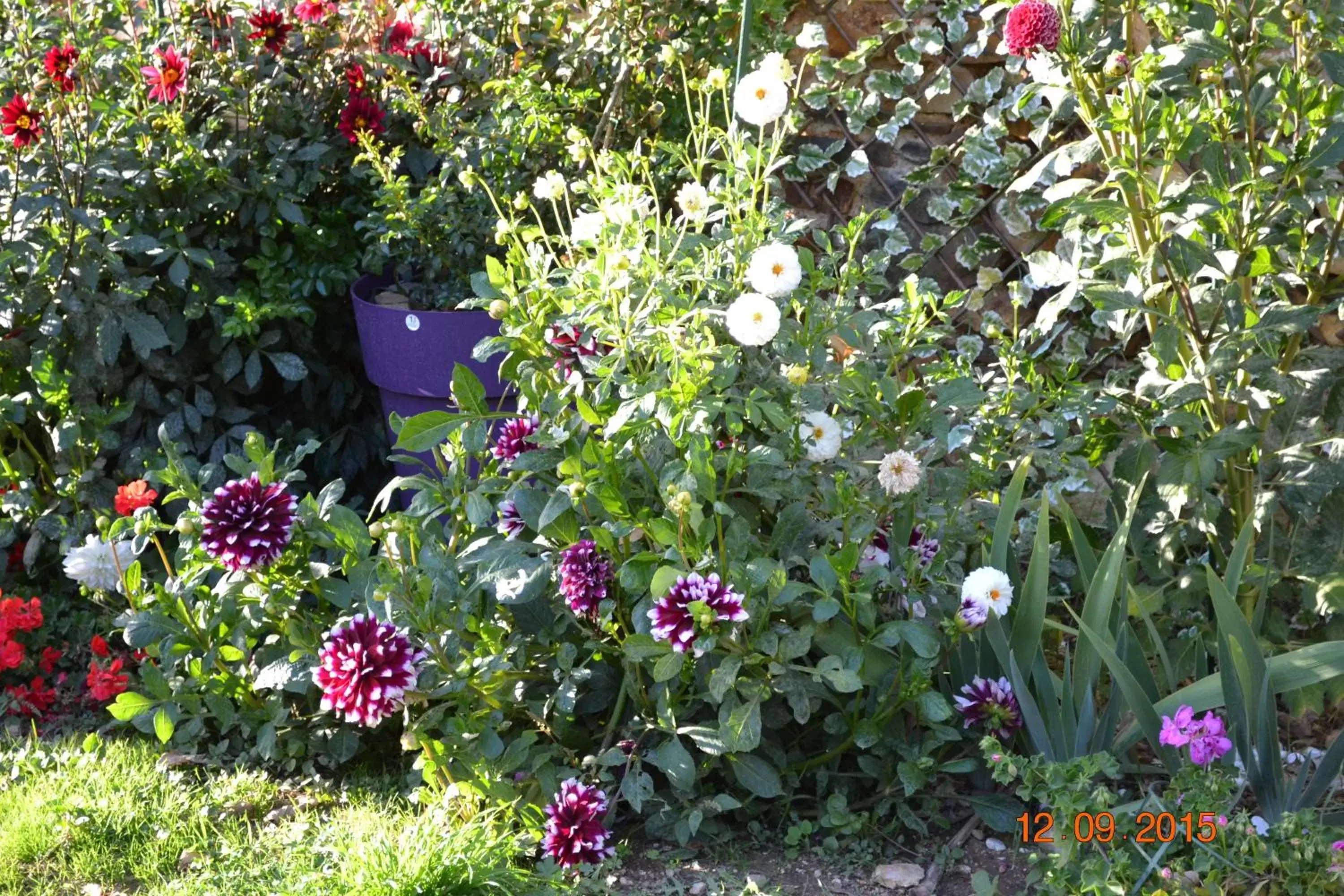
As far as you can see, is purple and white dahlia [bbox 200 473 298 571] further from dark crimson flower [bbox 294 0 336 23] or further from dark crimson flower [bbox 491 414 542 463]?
dark crimson flower [bbox 294 0 336 23]

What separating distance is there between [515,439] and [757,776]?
26.6 inches

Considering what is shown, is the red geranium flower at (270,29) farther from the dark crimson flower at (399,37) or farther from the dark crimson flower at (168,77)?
the dark crimson flower at (399,37)

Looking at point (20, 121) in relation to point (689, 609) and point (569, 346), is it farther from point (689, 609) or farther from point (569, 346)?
point (689, 609)

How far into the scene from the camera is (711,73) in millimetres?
1934

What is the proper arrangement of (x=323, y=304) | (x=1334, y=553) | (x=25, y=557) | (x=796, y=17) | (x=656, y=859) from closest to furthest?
(x=656, y=859), (x=1334, y=553), (x=25, y=557), (x=796, y=17), (x=323, y=304)

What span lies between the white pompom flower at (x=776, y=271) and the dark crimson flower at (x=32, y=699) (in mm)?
1675

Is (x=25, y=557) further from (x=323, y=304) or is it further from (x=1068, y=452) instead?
(x=1068, y=452)

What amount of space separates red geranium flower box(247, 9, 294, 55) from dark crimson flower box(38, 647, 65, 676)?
4.58 feet

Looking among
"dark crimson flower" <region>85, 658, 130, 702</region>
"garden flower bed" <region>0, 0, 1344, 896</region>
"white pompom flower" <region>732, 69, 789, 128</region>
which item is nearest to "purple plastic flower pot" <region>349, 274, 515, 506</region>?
"garden flower bed" <region>0, 0, 1344, 896</region>

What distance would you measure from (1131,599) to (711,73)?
3.73 feet

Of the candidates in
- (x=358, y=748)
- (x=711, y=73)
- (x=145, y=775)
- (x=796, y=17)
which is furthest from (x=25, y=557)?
(x=796, y=17)

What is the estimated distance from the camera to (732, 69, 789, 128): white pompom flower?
184cm

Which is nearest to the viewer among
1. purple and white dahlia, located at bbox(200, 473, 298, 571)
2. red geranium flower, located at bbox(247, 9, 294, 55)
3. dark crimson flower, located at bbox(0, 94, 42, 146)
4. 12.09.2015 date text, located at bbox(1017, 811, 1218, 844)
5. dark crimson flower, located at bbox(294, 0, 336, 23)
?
12.09.2015 date text, located at bbox(1017, 811, 1218, 844)

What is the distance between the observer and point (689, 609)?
1717 millimetres
